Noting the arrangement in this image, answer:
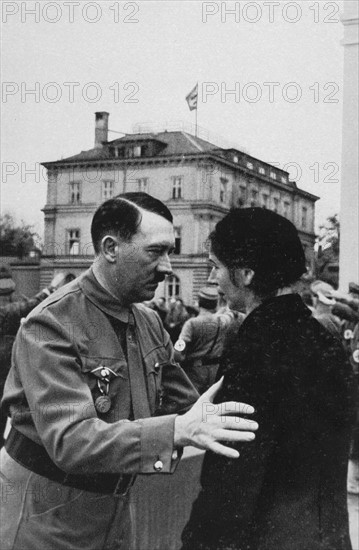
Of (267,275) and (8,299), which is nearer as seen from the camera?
(267,275)

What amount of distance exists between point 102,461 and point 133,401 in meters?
0.29

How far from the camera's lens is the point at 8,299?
4.27 metres

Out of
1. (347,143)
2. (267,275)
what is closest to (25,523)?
(267,275)

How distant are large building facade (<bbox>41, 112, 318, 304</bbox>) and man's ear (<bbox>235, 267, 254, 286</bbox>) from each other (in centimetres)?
62

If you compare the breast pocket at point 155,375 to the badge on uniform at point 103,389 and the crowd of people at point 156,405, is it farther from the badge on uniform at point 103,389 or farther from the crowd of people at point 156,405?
the badge on uniform at point 103,389

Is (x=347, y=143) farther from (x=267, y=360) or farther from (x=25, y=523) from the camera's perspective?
(x=25, y=523)

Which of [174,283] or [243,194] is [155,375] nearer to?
[243,194]

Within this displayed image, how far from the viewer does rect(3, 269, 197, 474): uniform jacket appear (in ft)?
4.74

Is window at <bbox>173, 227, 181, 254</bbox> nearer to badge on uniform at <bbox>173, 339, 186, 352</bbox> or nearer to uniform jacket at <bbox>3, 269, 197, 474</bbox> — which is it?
uniform jacket at <bbox>3, 269, 197, 474</bbox>

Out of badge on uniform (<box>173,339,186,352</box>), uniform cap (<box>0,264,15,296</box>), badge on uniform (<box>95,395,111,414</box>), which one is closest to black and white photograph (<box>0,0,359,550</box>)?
badge on uniform (<box>95,395,111,414</box>)

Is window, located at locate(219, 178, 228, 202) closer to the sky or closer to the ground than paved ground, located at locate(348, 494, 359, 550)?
closer to the sky

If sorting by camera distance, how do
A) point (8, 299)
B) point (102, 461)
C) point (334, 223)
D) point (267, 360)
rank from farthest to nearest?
point (8, 299) < point (334, 223) < point (267, 360) < point (102, 461)

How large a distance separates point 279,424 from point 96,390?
390 millimetres

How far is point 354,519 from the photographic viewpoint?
4090 millimetres
